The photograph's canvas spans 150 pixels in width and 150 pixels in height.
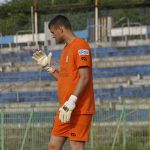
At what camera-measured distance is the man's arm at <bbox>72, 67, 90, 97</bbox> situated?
211 inches

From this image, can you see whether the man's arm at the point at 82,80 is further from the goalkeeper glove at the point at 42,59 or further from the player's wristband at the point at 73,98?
the goalkeeper glove at the point at 42,59

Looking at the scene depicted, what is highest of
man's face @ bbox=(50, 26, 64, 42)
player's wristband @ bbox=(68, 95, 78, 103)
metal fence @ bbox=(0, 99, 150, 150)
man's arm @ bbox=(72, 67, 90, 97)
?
man's face @ bbox=(50, 26, 64, 42)

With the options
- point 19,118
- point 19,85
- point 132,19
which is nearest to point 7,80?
point 19,85

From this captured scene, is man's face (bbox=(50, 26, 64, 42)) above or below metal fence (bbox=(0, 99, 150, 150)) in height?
above

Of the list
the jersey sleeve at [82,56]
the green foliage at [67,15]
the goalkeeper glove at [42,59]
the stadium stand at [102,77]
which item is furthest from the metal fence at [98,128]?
the green foliage at [67,15]

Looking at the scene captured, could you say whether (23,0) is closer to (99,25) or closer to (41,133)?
(99,25)

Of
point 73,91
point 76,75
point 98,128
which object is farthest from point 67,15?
point 73,91

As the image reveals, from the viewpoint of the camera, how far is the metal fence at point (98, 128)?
11.8 metres

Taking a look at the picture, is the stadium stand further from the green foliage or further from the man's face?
the man's face

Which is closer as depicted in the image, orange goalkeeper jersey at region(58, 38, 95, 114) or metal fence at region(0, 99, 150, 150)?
orange goalkeeper jersey at region(58, 38, 95, 114)

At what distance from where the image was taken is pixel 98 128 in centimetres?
1192

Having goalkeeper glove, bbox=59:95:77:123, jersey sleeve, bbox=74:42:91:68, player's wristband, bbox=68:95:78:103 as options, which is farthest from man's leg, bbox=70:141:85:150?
jersey sleeve, bbox=74:42:91:68

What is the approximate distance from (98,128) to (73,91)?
6.56m

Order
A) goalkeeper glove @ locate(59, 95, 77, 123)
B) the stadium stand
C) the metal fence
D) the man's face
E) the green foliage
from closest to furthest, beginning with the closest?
goalkeeper glove @ locate(59, 95, 77, 123)
the man's face
the metal fence
the stadium stand
the green foliage
